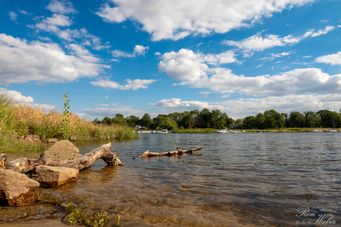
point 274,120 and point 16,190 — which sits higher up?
point 274,120

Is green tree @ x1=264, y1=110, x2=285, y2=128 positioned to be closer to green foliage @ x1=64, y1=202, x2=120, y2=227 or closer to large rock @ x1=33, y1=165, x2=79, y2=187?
large rock @ x1=33, y1=165, x2=79, y2=187

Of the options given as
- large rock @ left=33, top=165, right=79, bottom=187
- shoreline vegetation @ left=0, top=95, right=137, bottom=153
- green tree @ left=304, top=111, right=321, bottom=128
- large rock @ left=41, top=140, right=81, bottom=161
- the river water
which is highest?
green tree @ left=304, top=111, right=321, bottom=128

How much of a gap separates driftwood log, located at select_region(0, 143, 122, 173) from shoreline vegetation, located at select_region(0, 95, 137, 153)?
275 inches

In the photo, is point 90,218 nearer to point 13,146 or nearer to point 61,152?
point 61,152

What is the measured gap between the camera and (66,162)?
49.6 feet

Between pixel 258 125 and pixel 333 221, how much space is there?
652 feet

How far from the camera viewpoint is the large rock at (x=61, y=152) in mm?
14859

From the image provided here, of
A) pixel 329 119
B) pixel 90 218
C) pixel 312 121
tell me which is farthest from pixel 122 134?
pixel 329 119

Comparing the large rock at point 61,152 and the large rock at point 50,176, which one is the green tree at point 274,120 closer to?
the large rock at point 61,152

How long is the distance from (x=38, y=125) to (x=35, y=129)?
1.68 feet

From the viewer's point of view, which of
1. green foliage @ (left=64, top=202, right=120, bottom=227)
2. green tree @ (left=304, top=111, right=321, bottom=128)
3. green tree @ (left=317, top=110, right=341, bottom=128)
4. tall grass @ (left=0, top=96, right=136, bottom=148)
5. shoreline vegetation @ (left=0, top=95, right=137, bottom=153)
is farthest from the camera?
green tree @ (left=304, top=111, right=321, bottom=128)

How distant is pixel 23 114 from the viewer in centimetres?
3284

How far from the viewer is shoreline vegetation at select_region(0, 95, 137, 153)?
22027mm

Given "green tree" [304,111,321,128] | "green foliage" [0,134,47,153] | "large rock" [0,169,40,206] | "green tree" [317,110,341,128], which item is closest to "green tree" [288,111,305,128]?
"green tree" [304,111,321,128]
